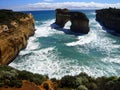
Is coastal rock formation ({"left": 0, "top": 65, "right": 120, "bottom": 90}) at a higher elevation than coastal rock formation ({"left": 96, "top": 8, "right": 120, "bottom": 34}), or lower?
higher

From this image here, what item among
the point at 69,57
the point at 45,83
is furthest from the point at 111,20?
the point at 45,83

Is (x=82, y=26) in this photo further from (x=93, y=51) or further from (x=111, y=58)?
(x=111, y=58)

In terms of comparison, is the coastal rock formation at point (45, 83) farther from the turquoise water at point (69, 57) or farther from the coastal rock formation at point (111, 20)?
the coastal rock formation at point (111, 20)

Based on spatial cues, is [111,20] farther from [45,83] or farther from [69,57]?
[45,83]

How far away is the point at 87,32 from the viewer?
5934cm

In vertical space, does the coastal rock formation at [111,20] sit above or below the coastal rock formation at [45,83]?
below

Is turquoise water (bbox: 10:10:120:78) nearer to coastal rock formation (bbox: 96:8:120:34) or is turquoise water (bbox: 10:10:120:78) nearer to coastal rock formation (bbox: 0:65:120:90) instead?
coastal rock formation (bbox: 0:65:120:90)

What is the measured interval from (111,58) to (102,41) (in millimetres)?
14737

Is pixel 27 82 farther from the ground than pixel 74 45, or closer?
farther from the ground

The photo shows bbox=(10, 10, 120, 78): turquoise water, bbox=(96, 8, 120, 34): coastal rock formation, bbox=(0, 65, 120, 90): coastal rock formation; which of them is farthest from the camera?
bbox=(96, 8, 120, 34): coastal rock formation

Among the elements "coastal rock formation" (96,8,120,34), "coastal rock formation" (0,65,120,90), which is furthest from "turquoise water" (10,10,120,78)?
"coastal rock formation" (96,8,120,34)

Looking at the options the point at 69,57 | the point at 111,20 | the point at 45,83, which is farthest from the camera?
the point at 111,20

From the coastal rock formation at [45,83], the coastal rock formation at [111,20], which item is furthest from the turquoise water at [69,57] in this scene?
the coastal rock formation at [111,20]

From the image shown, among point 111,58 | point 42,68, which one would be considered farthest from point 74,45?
point 42,68
